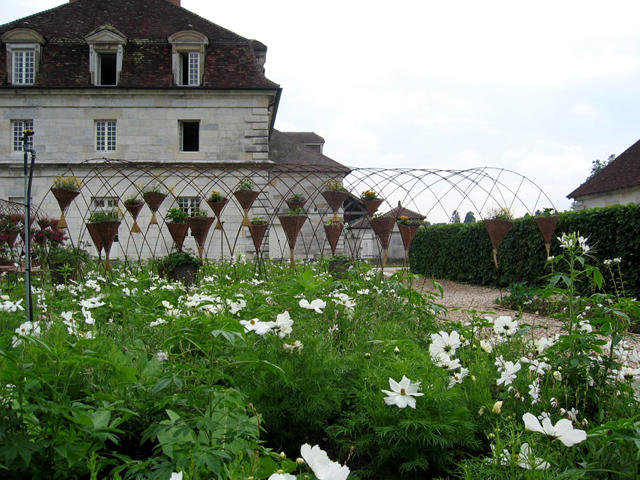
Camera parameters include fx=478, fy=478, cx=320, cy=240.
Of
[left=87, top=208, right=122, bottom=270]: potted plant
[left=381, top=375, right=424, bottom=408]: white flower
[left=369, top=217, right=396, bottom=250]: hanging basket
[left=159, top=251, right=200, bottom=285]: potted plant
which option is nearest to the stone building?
[left=159, top=251, right=200, bottom=285]: potted plant

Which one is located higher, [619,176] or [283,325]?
[619,176]

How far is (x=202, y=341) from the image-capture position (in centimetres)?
231

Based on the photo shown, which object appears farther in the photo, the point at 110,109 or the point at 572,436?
the point at 110,109

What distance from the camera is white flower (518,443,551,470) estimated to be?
4.54ft

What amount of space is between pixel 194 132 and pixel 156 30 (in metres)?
4.60

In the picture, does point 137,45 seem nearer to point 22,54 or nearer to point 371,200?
point 22,54

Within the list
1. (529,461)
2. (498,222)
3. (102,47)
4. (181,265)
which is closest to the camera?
(529,461)

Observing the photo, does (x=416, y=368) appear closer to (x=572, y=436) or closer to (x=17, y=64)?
(x=572, y=436)

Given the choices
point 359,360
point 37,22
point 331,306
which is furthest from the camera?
point 37,22

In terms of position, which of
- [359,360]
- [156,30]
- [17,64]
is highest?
[156,30]

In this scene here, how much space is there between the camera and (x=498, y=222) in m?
6.85

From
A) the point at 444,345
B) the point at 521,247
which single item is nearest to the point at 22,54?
the point at 521,247

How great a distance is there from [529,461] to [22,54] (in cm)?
2139

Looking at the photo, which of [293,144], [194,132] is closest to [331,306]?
[194,132]
